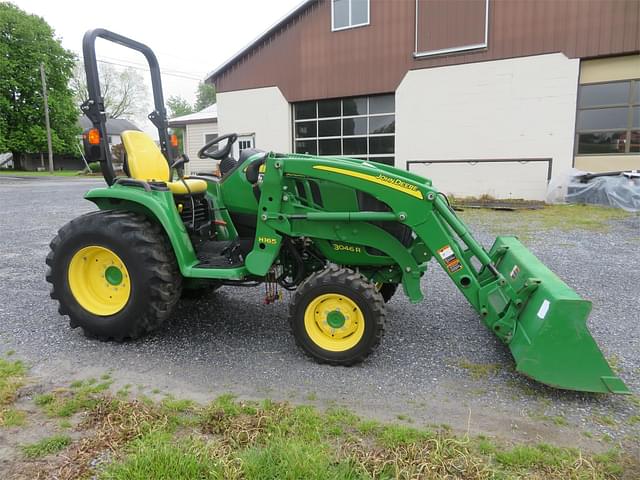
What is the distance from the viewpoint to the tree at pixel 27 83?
A: 3444cm

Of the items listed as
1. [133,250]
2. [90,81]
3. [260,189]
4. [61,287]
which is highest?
[90,81]

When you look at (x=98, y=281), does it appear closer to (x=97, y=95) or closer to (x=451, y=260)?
(x=97, y=95)

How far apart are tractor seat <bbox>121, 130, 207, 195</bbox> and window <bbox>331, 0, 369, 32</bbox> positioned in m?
12.3

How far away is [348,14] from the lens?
581 inches

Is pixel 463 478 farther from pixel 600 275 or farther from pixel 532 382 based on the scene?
pixel 600 275

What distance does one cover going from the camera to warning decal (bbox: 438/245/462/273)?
322 cm

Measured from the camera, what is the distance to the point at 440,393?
9.68ft

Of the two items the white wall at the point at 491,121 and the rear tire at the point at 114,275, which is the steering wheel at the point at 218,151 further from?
the white wall at the point at 491,121

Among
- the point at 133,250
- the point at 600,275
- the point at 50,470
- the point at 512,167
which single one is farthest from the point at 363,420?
the point at 512,167

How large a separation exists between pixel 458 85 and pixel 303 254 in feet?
37.8

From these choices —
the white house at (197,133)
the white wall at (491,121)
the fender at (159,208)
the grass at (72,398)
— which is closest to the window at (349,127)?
the white wall at (491,121)

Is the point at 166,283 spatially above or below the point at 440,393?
above

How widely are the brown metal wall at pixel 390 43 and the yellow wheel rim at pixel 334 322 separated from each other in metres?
12.1

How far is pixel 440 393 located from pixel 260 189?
6.29ft
